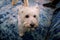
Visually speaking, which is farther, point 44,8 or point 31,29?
point 44,8

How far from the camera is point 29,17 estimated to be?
35.5 inches

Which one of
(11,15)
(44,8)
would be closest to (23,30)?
(11,15)

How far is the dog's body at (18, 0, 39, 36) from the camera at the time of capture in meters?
0.88

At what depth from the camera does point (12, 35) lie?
3.00ft

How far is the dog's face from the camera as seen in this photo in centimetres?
87

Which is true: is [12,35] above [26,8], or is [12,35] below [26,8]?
below

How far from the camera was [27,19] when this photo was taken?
89cm

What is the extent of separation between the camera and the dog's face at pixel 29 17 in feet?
2.86

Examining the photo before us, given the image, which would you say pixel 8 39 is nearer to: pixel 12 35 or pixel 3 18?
pixel 12 35

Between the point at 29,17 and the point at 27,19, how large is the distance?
2 cm

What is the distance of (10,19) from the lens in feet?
3.14

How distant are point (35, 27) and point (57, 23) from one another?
0.53ft

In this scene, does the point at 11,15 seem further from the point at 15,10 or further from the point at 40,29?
the point at 40,29

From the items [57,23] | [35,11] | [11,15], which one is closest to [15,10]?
[11,15]
